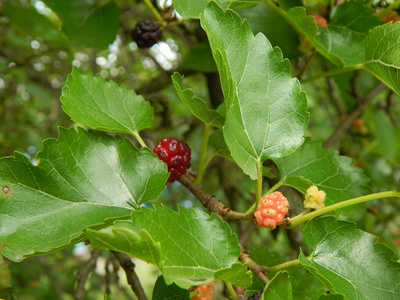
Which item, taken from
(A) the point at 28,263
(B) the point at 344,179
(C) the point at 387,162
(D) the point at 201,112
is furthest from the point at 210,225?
(A) the point at 28,263

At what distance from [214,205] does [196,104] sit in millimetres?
183

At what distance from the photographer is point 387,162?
1.77 m

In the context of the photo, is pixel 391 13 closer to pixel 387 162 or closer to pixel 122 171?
pixel 122 171

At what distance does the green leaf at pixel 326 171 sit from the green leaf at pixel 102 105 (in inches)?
10.5

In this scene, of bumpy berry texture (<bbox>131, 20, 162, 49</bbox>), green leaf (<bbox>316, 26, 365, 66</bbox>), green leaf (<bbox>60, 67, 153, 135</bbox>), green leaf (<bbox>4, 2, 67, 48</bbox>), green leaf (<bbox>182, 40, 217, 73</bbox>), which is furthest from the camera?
green leaf (<bbox>4, 2, 67, 48</bbox>)

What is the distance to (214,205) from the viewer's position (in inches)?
26.1

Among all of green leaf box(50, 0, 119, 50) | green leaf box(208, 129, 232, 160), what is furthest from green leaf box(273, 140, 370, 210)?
green leaf box(50, 0, 119, 50)

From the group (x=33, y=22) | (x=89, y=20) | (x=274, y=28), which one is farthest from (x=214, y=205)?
(x=33, y=22)

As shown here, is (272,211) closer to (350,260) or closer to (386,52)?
(350,260)

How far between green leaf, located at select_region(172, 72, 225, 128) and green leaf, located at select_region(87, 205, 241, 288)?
0.15 metres

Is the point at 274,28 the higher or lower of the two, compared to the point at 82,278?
higher

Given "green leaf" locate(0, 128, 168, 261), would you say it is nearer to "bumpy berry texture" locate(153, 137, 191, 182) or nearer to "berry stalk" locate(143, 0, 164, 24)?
"bumpy berry texture" locate(153, 137, 191, 182)

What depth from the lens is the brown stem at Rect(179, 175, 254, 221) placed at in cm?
61

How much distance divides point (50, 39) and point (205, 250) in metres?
1.29
